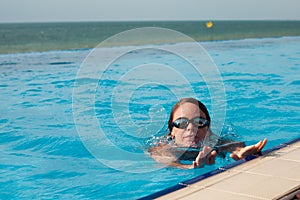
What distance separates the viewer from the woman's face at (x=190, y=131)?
4.37 meters

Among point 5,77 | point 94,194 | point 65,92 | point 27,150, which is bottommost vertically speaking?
point 94,194

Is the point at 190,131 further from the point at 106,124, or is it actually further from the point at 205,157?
the point at 106,124

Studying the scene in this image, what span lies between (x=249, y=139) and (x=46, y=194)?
314 centimetres

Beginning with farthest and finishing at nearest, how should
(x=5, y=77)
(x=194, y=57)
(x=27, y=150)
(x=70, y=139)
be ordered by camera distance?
(x=194, y=57)
(x=5, y=77)
(x=70, y=139)
(x=27, y=150)

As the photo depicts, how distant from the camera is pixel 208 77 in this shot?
468 inches

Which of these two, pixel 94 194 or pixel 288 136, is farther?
pixel 288 136

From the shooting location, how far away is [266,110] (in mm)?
8141

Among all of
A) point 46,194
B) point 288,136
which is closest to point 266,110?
point 288,136

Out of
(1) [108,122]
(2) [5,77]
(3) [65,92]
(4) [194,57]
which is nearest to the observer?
(1) [108,122]

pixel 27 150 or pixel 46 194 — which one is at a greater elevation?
pixel 27 150

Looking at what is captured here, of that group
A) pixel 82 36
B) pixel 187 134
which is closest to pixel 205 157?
pixel 187 134

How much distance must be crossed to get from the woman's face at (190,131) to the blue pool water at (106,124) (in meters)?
0.29

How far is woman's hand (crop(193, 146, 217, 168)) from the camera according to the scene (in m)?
3.71

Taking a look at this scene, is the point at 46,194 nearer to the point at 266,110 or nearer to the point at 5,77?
the point at 266,110
